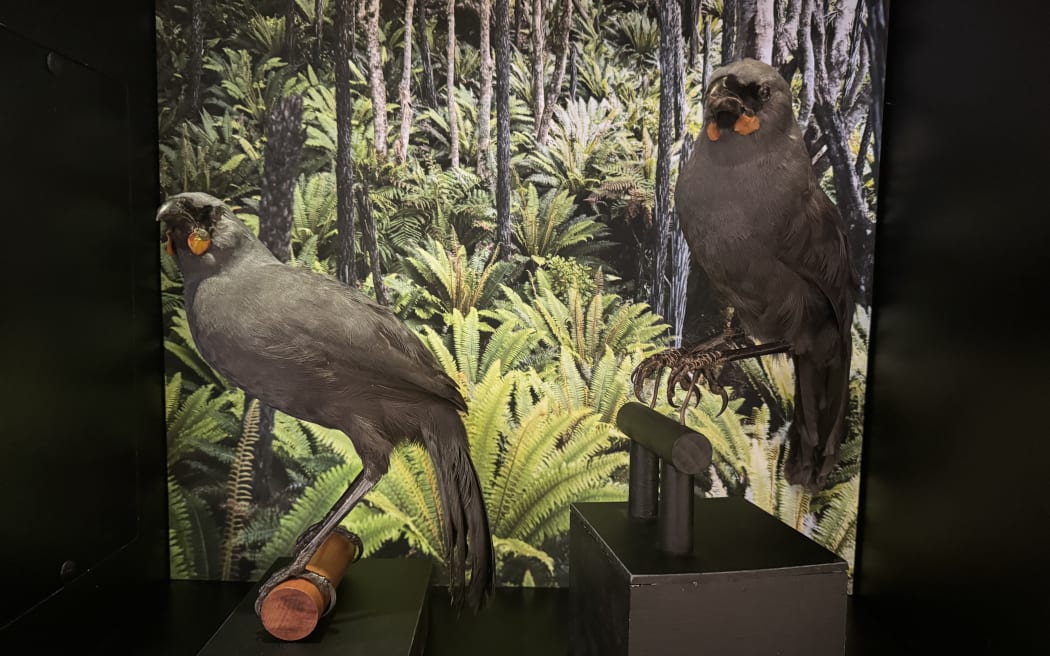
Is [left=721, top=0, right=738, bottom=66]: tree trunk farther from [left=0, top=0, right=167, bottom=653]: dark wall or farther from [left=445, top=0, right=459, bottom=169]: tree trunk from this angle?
[left=0, top=0, right=167, bottom=653]: dark wall

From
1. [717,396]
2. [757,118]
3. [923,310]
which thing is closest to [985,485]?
[923,310]

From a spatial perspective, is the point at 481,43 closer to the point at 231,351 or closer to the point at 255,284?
the point at 255,284

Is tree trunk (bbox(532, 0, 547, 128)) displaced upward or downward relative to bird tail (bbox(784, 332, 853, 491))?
upward

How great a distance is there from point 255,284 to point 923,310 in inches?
68.6

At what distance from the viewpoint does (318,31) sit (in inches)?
76.9

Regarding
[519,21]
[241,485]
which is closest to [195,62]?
[519,21]

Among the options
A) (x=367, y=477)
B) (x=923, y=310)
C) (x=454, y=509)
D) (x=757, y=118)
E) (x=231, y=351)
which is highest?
(x=757, y=118)

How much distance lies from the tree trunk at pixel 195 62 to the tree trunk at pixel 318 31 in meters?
0.33

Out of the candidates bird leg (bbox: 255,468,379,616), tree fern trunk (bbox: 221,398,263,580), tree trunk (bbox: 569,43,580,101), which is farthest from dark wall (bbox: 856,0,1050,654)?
tree fern trunk (bbox: 221,398,263,580)

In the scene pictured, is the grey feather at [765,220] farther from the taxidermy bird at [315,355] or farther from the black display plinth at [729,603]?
the taxidermy bird at [315,355]

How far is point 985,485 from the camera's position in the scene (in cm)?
153

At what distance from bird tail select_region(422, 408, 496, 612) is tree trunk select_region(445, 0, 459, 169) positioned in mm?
809

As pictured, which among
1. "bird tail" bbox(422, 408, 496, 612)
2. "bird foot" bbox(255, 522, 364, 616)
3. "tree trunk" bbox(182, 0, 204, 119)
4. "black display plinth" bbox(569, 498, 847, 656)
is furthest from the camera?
"tree trunk" bbox(182, 0, 204, 119)

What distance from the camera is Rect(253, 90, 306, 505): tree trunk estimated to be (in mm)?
1959
